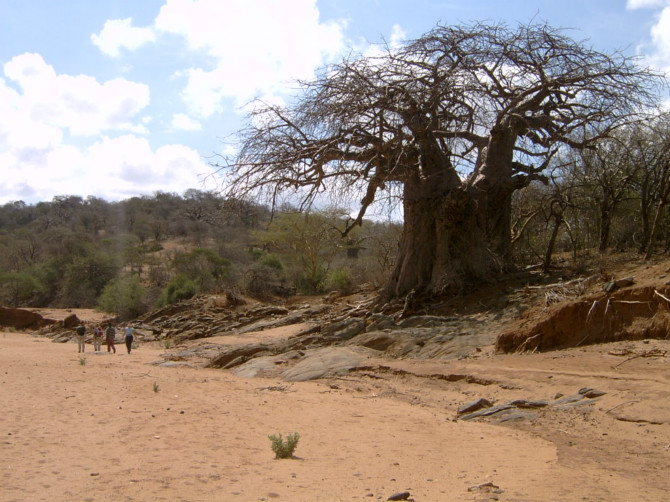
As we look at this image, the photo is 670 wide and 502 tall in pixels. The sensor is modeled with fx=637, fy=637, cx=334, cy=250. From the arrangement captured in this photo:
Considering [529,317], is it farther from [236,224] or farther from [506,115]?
[236,224]

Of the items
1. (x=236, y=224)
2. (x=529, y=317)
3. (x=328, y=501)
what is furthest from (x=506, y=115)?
(x=236, y=224)

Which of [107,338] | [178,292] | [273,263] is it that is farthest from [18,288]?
[107,338]

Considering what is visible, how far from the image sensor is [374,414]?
8211 millimetres

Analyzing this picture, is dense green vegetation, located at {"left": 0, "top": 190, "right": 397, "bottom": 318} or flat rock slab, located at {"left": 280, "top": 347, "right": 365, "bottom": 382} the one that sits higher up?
dense green vegetation, located at {"left": 0, "top": 190, "right": 397, "bottom": 318}

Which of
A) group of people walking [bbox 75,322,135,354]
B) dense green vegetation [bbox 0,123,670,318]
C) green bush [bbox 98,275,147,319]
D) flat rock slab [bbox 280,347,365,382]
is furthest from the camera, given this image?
green bush [bbox 98,275,147,319]

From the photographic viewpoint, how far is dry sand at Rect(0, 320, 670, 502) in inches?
A: 197

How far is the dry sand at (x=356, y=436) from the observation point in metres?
5.01

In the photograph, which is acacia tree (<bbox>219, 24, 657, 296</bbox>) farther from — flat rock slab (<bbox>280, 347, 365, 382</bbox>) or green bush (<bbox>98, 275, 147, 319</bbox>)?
green bush (<bbox>98, 275, 147, 319</bbox>)

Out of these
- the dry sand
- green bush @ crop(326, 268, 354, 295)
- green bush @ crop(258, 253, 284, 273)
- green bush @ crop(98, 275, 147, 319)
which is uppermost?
green bush @ crop(258, 253, 284, 273)

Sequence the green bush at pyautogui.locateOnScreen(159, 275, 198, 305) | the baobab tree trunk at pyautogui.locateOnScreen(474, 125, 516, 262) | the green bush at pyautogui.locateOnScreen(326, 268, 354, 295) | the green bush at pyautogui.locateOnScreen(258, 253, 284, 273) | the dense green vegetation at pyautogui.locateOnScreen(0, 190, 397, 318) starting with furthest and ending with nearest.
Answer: the green bush at pyautogui.locateOnScreen(258, 253, 284, 273) < the green bush at pyautogui.locateOnScreen(159, 275, 198, 305) < the dense green vegetation at pyautogui.locateOnScreen(0, 190, 397, 318) < the green bush at pyautogui.locateOnScreen(326, 268, 354, 295) < the baobab tree trunk at pyautogui.locateOnScreen(474, 125, 516, 262)

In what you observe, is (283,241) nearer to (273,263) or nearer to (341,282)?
(273,263)

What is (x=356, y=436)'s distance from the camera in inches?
280

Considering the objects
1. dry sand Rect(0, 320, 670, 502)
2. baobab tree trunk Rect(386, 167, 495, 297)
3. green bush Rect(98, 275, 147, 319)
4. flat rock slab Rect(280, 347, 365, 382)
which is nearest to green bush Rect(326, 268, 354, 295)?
green bush Rect(98, 275, 147, 319)

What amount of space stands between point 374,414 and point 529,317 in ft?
14.6
